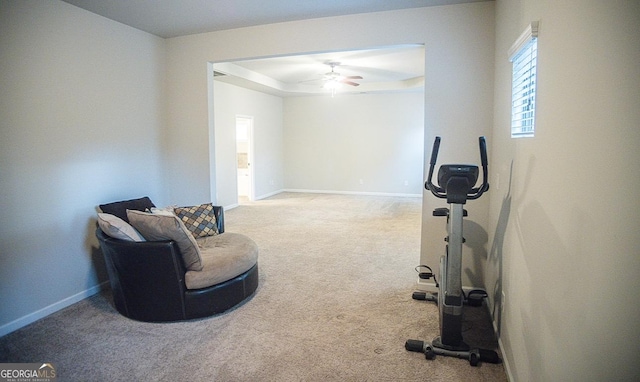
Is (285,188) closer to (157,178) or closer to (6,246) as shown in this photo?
(157,178)

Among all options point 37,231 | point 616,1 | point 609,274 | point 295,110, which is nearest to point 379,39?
point 616,1

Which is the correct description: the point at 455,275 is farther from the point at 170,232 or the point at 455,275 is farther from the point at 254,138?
the point at 254,138

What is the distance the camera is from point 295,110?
34.2 feet

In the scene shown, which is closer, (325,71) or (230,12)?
(230,12)

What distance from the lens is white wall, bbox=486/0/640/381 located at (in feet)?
3.30

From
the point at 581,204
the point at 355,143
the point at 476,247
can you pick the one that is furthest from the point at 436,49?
the point at 355,143

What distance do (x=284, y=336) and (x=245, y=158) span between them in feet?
24.3

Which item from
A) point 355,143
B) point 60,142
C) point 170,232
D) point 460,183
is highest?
point 355,143

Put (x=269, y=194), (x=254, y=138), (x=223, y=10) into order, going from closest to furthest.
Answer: (x=223, y=10)
(x=254, y=138)
(x=269, y=194)

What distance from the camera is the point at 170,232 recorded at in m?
2.77

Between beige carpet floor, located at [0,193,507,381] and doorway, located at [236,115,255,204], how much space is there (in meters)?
4.99

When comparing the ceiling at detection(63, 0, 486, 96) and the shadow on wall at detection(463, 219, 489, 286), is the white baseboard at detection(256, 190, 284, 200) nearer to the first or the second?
the ceiling at detection(63, 0, 486, 96)

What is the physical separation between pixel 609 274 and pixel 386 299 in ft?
8.08

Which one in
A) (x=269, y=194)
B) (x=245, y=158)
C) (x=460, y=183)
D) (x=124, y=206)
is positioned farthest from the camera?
(x=269, y=194)
